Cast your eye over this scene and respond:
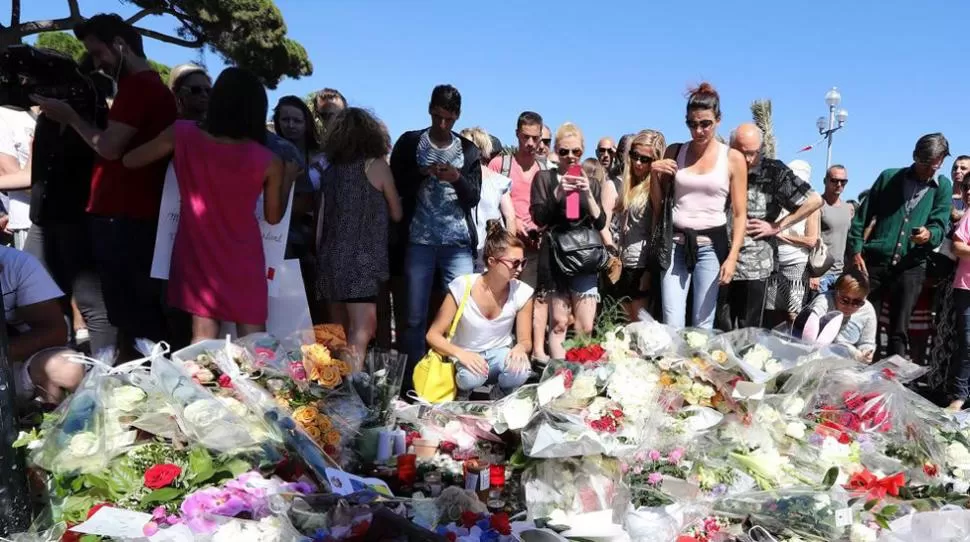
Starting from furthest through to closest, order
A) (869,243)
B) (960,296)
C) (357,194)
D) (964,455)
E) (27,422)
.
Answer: (869,243), (960,296), (357,194), (964,455), (27,422)

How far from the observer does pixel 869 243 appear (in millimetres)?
5293

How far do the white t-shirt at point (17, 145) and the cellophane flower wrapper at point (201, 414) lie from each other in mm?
2663

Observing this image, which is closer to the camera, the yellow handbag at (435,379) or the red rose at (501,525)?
the red rose at (501,525)

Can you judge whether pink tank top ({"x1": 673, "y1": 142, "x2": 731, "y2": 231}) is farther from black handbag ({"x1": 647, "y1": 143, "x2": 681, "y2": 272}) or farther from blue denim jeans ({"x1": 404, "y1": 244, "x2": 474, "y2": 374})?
blue denim jeans ({"x1": 404, "y1": 244, "x2": 474, "y2": 374})

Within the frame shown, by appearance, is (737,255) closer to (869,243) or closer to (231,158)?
(869,243)

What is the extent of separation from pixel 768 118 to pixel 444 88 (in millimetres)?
18976

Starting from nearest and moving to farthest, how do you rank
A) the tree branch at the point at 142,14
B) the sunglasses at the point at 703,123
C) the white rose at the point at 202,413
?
the white rose at the point at 202,413 < the sunglasses at the point at 703,123 < the tree branch at the point at 142,14

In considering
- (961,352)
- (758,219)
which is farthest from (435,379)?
(961,352)

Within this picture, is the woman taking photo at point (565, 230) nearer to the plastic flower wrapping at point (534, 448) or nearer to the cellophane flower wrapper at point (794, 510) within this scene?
the plastic flower wrapping at point (534, 448)

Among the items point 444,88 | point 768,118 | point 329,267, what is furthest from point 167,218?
point 768,118

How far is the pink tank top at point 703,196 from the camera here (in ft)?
13.1

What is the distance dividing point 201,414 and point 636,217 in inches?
111

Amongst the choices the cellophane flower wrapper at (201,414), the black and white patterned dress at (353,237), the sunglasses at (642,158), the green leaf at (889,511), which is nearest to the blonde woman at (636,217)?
the sunglasses at (642,158)

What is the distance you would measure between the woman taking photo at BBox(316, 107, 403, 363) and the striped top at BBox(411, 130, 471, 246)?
0.74 ft
